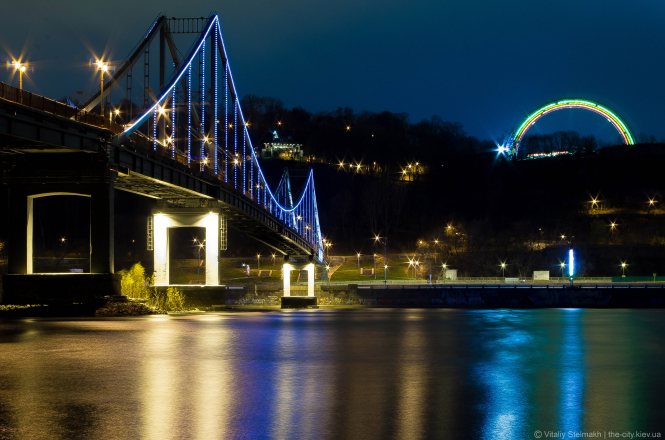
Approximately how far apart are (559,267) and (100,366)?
398ft

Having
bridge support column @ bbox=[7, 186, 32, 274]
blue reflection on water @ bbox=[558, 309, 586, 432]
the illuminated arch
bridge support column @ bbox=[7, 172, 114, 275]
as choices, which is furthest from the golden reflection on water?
the illuminated arch

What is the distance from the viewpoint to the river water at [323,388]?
9.22m

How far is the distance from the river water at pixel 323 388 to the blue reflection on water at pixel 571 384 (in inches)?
1.5

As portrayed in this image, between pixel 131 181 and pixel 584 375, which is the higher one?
pixel 131 181

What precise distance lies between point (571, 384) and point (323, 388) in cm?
519

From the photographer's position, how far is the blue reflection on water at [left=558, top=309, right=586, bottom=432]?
380 inches

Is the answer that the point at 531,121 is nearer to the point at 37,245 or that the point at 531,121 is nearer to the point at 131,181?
the point at 37,245

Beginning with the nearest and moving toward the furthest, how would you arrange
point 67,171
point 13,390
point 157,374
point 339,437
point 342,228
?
point 339,437 → point 13,390 → point 157,374 → point 67,171 → point 342,228

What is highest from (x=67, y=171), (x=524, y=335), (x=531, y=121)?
(x=531, y=121)

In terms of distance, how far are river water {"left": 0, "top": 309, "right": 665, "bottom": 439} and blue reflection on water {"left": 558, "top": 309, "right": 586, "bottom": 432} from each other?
0.04 metres

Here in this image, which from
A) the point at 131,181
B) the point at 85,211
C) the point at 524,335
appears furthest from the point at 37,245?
the point at 524,335

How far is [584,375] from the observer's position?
14.2 meters

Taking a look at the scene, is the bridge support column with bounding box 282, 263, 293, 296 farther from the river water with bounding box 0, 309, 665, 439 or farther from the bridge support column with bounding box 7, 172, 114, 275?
the river water with bounding box 0, 309, 665, 439

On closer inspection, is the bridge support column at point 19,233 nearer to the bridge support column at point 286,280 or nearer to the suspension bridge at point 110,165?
the suspension bridge at point 110,165
